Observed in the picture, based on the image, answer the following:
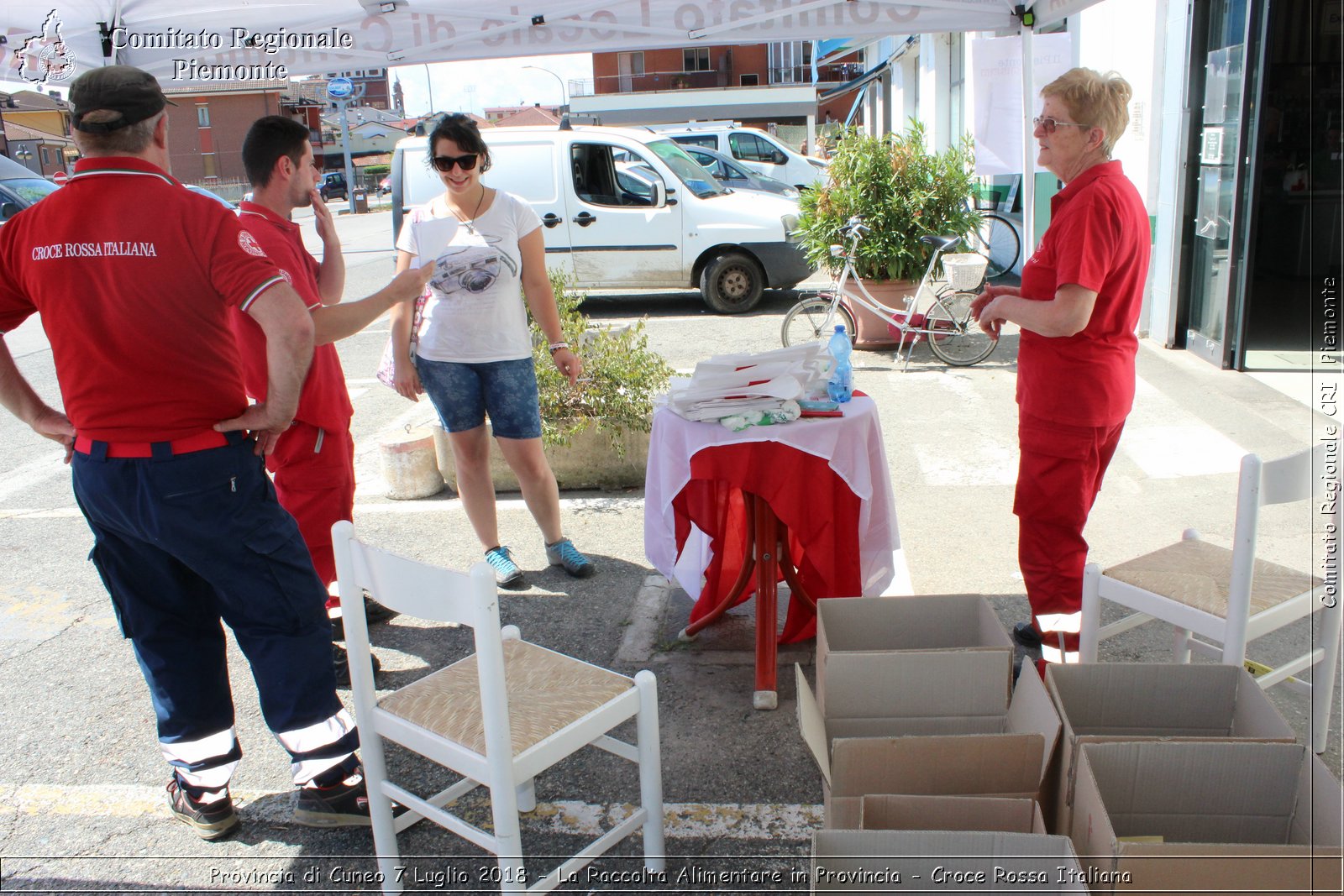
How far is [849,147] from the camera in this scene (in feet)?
26.5

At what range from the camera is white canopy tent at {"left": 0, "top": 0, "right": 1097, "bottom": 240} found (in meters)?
4.58

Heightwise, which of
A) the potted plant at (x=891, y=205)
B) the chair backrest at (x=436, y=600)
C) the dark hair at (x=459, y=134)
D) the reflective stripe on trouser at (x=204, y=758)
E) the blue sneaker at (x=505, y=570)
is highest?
the dark hair at (x=459, y=134)

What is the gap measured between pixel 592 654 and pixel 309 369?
4.63 ft

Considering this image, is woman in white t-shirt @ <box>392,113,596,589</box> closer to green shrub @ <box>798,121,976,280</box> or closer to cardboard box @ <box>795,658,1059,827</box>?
cardboard box @ <box>795,658,1059,827</box>

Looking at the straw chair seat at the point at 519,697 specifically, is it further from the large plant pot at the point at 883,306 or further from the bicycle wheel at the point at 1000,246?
the bicycle wheel at the point at 1000,246

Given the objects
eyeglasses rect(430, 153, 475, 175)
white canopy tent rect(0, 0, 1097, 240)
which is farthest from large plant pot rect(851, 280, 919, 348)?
eyeglasses rect(430, 153, 475, 175)

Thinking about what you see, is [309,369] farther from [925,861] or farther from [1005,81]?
[1005,81]

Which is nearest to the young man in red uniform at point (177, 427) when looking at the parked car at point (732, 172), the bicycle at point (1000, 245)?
the bicycle at point (1000, 245)

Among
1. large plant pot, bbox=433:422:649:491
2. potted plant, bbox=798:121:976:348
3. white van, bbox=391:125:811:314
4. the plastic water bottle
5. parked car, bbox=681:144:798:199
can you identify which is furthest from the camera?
parked car, bbox=681:144:798:199

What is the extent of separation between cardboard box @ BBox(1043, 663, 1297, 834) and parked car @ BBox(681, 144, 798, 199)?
37.7ft

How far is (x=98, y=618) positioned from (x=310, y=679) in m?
2.21

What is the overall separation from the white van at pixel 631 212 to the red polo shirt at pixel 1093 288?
7.17 meters

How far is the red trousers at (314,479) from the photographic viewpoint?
11.2 ft

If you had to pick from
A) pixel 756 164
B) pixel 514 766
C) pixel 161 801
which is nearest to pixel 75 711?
pixel 161 801
